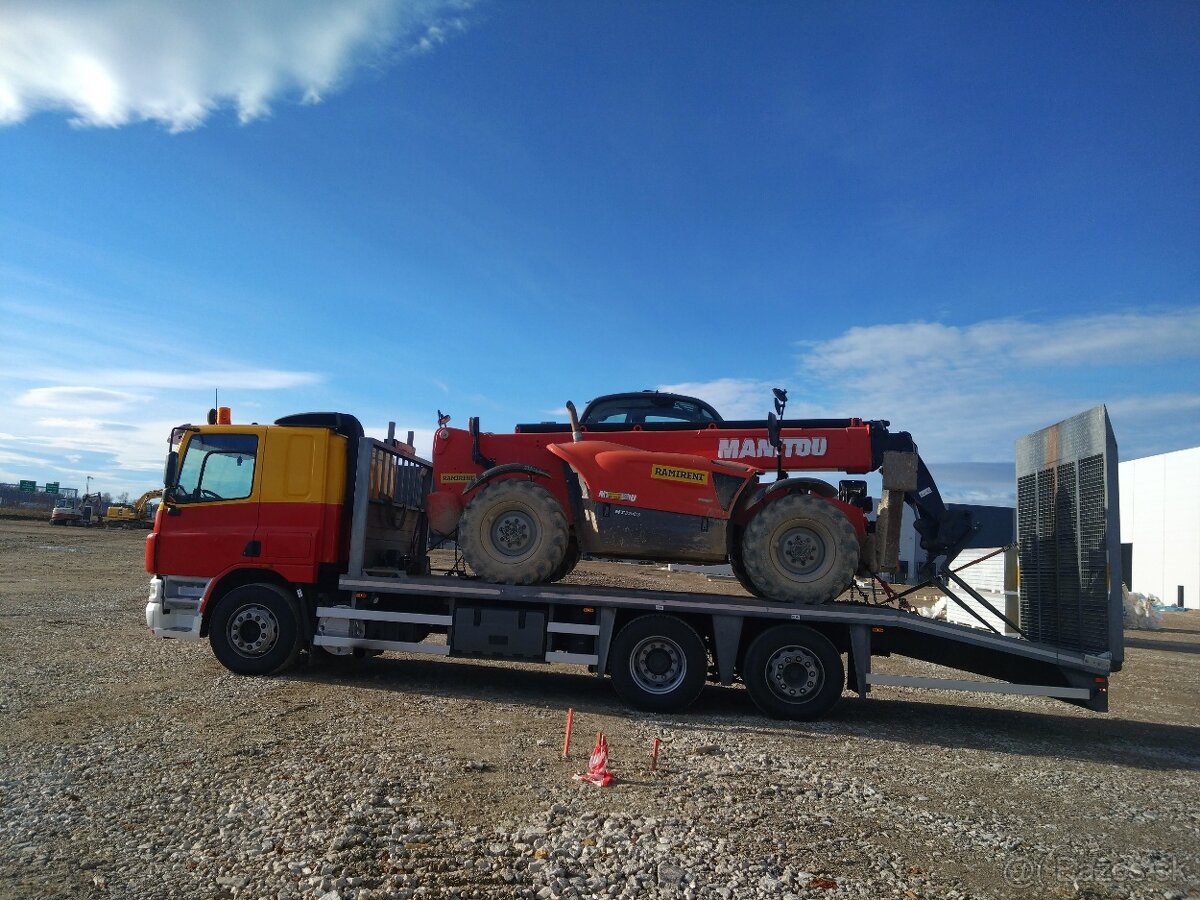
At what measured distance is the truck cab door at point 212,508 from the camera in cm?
980

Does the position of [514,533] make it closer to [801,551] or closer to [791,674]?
[801,551]

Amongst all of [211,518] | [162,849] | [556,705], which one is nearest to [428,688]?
[556,705]

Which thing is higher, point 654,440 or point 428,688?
point 654,440

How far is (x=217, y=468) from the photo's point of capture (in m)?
9.98

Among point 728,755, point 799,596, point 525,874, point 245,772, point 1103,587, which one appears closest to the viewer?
point 525,874

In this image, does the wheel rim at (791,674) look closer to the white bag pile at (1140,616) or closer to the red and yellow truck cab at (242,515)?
the red and yellow truck cab at (242,515)

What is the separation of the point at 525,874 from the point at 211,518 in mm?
7076

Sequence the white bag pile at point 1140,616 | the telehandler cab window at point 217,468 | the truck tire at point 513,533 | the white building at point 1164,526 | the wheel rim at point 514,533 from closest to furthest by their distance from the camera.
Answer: the truck tire at point 513,533, the wheel rim at point 514,533, the telehandler cab window at point 217,468, the white bag pile at point 1140,616, the white building at point 1164,526

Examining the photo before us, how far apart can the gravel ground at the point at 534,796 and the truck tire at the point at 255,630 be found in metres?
0.26

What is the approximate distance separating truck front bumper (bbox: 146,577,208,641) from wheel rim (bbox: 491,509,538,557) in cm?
361

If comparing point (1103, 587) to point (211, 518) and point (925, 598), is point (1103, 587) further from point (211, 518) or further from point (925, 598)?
point (925, 598)

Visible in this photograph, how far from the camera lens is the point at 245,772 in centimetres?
594

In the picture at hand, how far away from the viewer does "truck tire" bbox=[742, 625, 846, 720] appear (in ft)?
28.6

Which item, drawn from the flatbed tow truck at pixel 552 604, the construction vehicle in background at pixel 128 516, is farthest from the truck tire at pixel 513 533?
the construction vehicle in background at pixel 128 516
